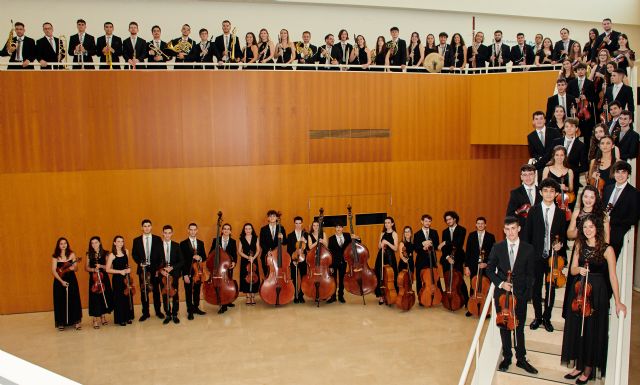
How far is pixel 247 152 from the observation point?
10.1 meters

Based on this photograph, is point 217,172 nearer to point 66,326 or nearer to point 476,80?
point 66,326

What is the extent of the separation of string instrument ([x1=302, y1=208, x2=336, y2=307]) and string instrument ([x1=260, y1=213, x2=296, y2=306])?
0.28 m

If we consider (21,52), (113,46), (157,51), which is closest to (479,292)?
(157,51)

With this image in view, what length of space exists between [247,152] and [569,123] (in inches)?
215

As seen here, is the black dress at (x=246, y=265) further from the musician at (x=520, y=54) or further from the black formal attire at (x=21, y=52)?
the musician at (x=520, y=54)

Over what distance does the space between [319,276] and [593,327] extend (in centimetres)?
467

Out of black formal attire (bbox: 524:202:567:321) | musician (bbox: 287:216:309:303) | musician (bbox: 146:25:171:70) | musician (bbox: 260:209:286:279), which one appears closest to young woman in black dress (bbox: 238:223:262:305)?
musician (bbox: 260:209:286:279)

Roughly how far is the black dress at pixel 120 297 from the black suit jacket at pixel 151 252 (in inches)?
6.5

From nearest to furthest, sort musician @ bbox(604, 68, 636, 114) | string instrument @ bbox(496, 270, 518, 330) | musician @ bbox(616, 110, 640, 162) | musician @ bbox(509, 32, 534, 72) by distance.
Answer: string instrument @ bbox(496, 270, 518, 330)
musician @ bbox(616, 110, 640, 162)
musician @ bbox(604, 68, 636, 114)
musician @ bbox(509, 32, 534, 72)

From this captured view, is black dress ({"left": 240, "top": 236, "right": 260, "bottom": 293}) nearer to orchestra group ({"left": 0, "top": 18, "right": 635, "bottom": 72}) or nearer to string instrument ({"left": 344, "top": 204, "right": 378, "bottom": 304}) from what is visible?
string instrument ({"left": 344, "top": 204, "right": 378, "bottom": 304})

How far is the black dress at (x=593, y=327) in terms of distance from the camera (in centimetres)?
486

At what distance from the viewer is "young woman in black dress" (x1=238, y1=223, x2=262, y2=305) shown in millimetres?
9156

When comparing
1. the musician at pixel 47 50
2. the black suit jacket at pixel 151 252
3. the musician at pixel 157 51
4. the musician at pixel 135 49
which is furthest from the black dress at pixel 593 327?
the musician at pixel 47 50

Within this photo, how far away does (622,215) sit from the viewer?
18.0ft
